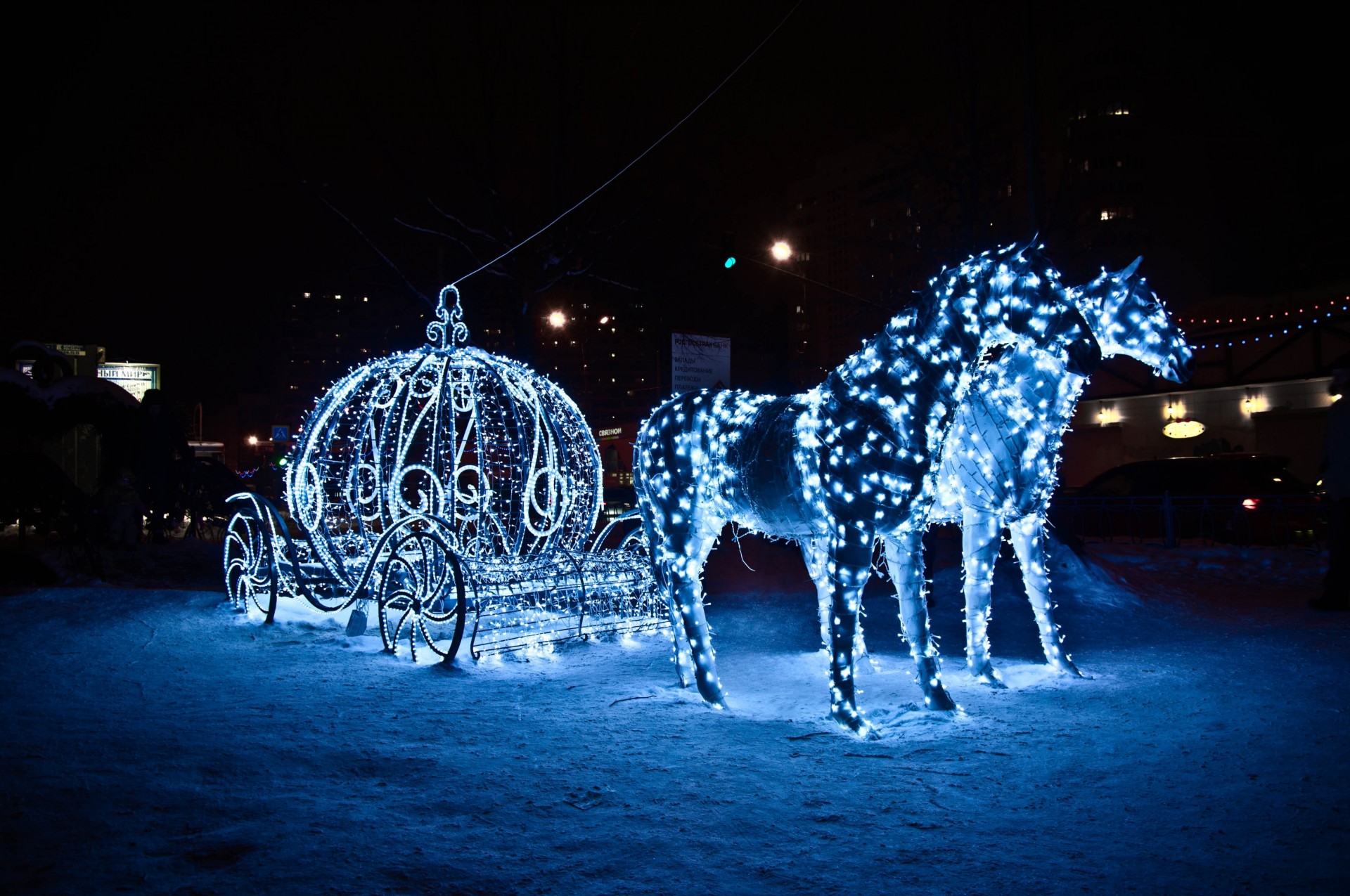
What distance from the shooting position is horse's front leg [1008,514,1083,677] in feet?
18.5

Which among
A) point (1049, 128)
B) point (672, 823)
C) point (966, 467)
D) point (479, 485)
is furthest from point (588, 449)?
point (1049, 128)

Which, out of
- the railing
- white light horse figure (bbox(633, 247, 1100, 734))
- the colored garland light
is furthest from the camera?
the colored garland light

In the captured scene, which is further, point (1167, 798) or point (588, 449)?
point (588, 449)

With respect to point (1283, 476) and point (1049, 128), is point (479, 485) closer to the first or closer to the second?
point (1283, 476)

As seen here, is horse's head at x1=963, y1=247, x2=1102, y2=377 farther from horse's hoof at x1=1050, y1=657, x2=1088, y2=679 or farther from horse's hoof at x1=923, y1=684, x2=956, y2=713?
horse's hoof at x1=1050, y1=657, x2=1088, y2=679

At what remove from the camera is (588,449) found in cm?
812

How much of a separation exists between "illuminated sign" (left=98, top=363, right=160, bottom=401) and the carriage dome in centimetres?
2412

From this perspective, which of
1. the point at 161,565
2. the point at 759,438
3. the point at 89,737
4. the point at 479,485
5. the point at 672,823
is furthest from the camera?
the point at 161,565

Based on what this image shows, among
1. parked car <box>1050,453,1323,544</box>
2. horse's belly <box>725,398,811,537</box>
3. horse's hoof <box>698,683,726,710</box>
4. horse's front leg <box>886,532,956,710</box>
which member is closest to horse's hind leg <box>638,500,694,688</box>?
horse's hoof <box>698,683,726,710</box>

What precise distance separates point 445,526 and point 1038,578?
4424mm

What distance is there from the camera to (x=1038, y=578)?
564 cm

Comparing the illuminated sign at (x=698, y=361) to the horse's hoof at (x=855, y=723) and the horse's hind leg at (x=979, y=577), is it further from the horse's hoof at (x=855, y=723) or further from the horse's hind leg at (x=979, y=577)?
the horse's hoof at (x=855, y=723)

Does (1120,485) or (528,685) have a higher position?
(1120,485)

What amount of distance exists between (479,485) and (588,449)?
1077mm
